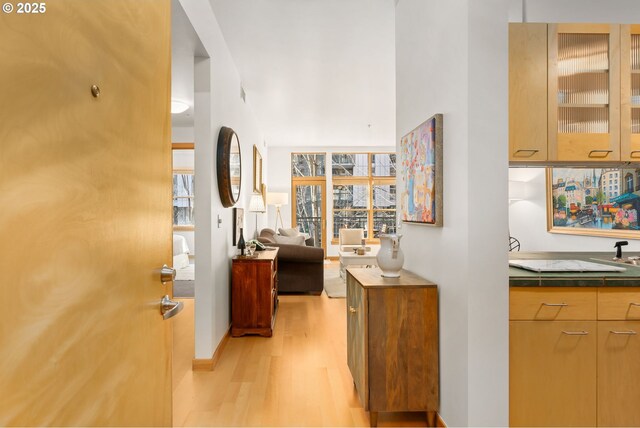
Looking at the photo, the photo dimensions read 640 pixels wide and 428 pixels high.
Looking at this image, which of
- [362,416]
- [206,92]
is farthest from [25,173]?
[206,92]

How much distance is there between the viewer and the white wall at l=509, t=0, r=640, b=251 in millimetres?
2475

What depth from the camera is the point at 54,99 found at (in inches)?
27.5

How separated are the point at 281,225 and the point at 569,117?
25.6ft

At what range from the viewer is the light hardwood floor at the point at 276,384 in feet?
7.40

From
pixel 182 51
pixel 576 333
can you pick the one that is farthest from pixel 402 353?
pixel 182 51

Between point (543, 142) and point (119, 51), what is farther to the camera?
point (543, 142)

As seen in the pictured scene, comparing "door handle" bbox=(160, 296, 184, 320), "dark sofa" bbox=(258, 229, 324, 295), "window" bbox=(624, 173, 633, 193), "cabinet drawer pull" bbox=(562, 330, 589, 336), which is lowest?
"dark sofa" bbox=(258, 229, 324, 295)

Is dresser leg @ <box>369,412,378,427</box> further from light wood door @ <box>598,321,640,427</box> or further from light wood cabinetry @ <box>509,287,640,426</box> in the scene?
light wood door @ <box>598,321,640,427</box>

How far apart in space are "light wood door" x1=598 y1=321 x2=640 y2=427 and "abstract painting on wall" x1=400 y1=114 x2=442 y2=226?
38.1 inches

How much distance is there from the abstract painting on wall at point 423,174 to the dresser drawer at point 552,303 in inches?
21.7

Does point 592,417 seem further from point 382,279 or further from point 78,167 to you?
point 78,167

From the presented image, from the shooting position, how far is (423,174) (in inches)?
89.7

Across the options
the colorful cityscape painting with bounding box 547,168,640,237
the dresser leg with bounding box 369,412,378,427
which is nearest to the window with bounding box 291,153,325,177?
the colorful cityscape painting with bounding box 547,168,640,237

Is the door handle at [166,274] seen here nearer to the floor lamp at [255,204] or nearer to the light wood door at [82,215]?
the light wood door at [82,215]
